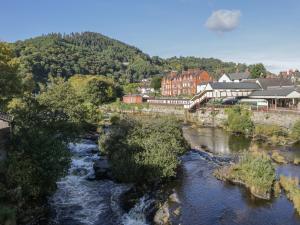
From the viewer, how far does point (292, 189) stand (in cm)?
3055

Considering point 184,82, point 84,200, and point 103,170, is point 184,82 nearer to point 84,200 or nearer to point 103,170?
point 103,170

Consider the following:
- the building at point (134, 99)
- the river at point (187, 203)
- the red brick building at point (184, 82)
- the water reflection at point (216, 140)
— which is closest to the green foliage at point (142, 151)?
the river at point (187, 203)

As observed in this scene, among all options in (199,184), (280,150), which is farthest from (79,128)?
(280,150)

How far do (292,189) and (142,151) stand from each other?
45.3 ft

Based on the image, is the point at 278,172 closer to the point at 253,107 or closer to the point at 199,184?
the point at 199,184

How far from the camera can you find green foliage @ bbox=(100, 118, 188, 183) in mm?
32312

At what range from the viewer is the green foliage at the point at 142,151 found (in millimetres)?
32312

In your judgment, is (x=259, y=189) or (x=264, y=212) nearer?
(x=264, y=212)

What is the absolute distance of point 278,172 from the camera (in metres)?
38.0

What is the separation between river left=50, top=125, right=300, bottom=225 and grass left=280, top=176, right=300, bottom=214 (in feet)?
1.83

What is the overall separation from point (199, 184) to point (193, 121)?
4897 cm

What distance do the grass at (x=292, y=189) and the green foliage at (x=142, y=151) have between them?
33.3 ft

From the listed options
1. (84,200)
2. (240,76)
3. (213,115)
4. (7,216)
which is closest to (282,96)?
(213,115)

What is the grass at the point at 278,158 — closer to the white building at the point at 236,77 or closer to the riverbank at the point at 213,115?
the riverbank at the point at 213,115
